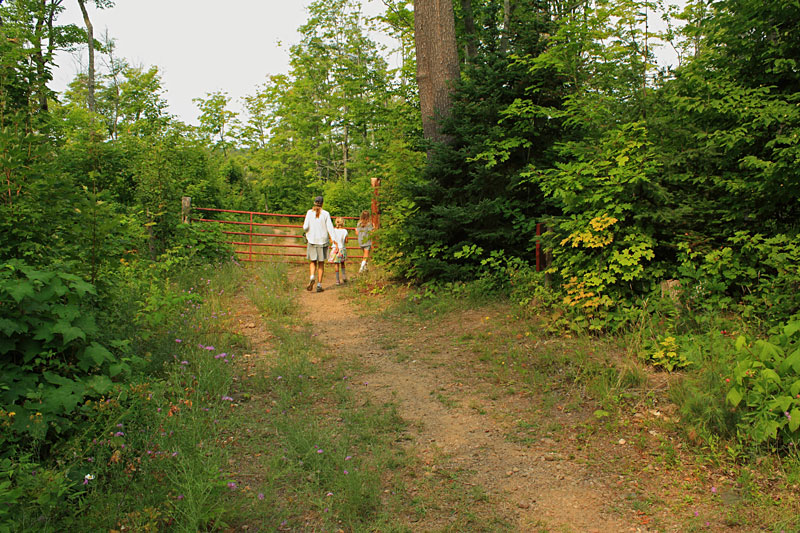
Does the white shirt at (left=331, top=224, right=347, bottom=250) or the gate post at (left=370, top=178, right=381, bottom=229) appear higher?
the gate post at (left=370, top=178, right=381, bottom=229)

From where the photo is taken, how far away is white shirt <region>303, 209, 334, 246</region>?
11359mm

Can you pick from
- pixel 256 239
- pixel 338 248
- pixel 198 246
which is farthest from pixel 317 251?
pixel 256 239

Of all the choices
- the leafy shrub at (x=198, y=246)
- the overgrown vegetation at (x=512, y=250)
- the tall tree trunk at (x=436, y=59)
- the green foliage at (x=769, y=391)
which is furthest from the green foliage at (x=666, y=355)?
the leafy shrub at (x=198, y=246)

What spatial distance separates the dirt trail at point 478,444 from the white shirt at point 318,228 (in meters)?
3.84

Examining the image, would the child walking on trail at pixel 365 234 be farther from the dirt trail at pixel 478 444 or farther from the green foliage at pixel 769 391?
the green foliage at pixel 769 391

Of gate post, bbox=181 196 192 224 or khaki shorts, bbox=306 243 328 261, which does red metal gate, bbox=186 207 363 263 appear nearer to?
gate post, bbox=181 196 192 224

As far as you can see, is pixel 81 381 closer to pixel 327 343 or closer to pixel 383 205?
pixel 327 343

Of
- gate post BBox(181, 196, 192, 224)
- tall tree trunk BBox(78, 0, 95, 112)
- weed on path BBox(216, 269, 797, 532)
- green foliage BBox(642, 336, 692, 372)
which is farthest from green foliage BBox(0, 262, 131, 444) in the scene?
tall tree trunk BBox(78, 0, 95, 112)

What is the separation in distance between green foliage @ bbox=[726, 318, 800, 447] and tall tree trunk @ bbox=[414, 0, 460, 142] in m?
8.12

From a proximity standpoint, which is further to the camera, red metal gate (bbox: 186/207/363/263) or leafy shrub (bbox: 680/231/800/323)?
red metal gate (bbox: 186/207/363/263)

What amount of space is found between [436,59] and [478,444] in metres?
9.15

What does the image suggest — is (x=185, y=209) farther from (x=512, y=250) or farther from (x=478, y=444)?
(x=478, y=444)

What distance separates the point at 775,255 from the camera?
489cm

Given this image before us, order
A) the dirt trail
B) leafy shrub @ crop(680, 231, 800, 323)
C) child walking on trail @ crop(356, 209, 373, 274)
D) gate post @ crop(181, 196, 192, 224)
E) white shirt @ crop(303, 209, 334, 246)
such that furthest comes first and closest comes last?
child walking on trail @ crop(356, 209, 373, 274)
gate post @ crop(181, 196, 192, 224)
white shirt @ crop(303, 209, 334, 246)
leafy shrub @ crop(680, 231, 800, 323)
the dirt trail
